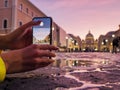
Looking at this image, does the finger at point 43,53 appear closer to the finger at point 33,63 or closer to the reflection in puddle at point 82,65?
the finger at point 33,63

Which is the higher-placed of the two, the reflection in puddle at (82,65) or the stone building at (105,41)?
the stone building at (105,41)

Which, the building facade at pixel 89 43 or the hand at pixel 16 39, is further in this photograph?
the building facade at pixel 89 43

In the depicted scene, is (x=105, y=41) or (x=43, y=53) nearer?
(x=43, y=53)

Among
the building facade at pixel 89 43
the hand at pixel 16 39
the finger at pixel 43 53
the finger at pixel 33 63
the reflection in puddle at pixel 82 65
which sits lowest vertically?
the reflection in puddle at pixel 82 65

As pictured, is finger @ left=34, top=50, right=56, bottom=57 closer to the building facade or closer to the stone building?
the stone building

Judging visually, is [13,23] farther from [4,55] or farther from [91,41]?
[91,41]

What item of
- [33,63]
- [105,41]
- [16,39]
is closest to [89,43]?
[105,41]

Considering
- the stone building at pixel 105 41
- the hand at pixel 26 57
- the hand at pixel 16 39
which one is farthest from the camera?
the stone building at pixel 105 41

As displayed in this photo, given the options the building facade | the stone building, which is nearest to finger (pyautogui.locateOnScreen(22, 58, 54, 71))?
the stone building

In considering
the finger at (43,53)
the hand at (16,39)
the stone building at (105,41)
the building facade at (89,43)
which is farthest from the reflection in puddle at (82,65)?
the building facade at (89,43)

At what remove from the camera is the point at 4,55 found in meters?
1.37

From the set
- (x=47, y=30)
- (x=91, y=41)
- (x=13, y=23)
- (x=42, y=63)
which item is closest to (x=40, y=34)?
(x=47, y=30)

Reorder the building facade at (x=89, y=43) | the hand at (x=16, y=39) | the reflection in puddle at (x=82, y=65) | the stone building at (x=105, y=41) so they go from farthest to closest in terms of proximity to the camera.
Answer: the building facade at (x=89, y=43), the stone building at (x=105, y=41), the reflection in puddle at (x=82, y=65), the hand at (x=16, y=39)

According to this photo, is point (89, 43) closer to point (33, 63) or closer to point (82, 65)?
point (82, 65)
